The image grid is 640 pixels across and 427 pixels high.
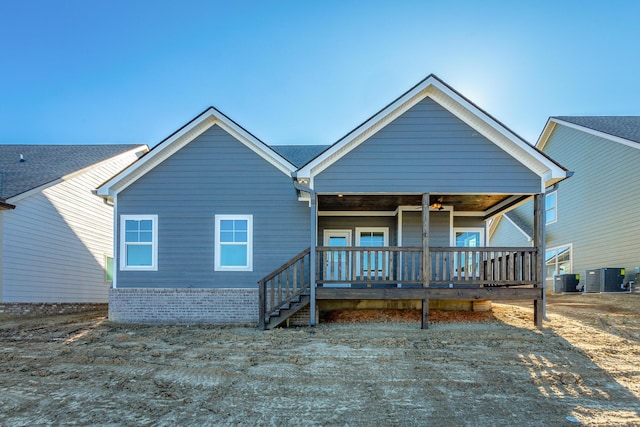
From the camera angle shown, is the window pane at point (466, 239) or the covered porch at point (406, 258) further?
the window pane at point (466, 239)

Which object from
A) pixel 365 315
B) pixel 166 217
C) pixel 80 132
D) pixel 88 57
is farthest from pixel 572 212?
pixel 80 132

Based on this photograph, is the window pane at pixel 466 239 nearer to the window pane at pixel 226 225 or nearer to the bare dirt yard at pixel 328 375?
the bare dirt yard at pixel 328 375

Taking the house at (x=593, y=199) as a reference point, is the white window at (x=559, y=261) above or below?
below

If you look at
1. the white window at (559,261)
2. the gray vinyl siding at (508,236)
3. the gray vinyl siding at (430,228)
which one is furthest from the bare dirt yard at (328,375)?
the gray vinyl siding at (508,236)

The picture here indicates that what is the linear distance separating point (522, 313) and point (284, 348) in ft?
25.8

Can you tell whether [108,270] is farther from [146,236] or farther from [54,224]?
[146,236]

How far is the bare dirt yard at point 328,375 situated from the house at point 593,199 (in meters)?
6.58

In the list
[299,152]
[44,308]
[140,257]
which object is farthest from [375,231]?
[44,308]

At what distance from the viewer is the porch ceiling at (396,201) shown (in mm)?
11297

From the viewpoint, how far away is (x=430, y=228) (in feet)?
41.7

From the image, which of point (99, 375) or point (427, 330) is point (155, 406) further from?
point (427, 330)

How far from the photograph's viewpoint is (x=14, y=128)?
28688mm

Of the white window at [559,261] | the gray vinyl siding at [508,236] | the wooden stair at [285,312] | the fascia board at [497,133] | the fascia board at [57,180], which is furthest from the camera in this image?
the gray vinyl siding at [508,236]

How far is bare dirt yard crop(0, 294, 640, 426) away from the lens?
4723 millimetres
